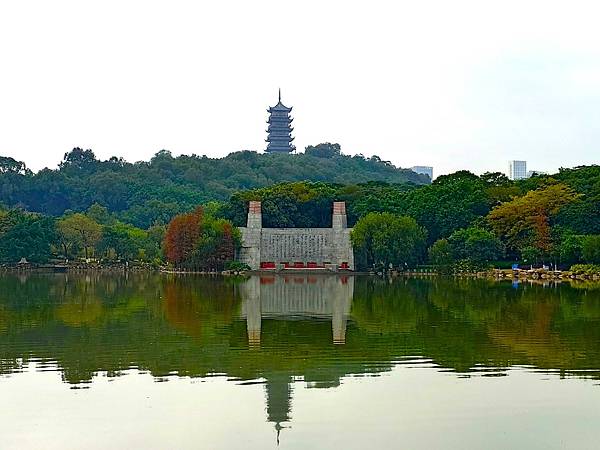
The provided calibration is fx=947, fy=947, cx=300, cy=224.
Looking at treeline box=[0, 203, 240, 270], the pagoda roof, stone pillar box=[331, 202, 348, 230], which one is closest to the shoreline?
treeline box=[0, 203, 240, 270]

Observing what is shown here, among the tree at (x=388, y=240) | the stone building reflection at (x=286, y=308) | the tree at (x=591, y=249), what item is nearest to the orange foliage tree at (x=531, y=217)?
the tree at (x=591, y=249)

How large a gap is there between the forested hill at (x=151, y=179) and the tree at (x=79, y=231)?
52.5 ft

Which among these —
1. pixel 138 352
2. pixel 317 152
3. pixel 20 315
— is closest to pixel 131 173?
pixel 317 152

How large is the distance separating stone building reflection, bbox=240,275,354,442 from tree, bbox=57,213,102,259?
19126mm

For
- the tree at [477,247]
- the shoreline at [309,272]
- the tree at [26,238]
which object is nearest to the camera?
the shoreline at [309,272]

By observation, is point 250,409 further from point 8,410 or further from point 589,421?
point 589,421

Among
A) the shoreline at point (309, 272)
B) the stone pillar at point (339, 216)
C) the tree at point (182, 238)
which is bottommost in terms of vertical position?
the shoreline at point (309, 272)

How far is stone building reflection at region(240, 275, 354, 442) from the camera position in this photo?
11.5m

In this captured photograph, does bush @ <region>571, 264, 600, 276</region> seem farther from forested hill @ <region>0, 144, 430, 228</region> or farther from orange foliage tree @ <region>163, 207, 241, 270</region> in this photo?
forested hill @ <region>0, 144, 430, 228</region>

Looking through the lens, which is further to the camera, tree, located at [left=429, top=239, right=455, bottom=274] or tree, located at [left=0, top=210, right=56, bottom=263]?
tree, located at [left=0, top=210, right=56, bottom=263]

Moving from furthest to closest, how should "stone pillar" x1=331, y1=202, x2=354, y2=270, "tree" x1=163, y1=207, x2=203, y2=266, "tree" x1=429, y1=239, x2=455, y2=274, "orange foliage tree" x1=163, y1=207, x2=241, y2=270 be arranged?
"stone pillar" x1=331, y1=202, x2=354, y2=270
"tree" x1=163, y1=207, x2=203, y2=266
"orange foliage tree" x1=163, y1=207, x2=241, y2=270
"tree" x1=429, y1=239, x2=455, y2=274

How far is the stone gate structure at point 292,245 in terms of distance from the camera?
4984 centimetres

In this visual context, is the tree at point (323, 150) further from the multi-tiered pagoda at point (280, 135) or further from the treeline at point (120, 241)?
the treeline at point (120, 241)

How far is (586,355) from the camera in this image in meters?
14.6
